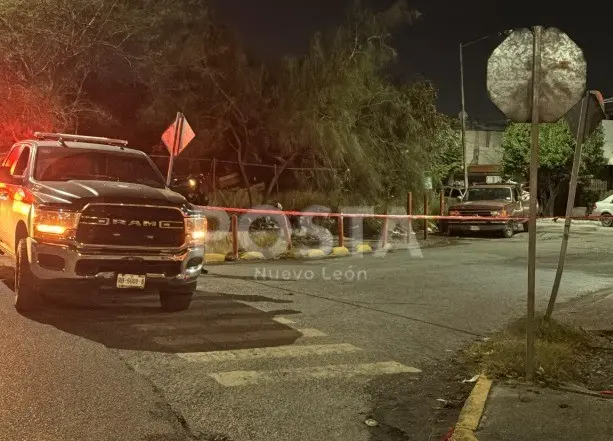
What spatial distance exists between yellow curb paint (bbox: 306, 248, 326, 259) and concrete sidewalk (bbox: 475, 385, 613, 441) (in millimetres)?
10677

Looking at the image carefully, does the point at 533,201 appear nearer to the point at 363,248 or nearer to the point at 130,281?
the point at 130,281

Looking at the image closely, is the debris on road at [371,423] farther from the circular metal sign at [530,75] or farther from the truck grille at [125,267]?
the truck grille at [125,267]

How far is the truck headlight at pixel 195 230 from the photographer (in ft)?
26.9

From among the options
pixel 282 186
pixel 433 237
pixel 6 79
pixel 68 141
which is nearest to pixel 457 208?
pixel 433 237

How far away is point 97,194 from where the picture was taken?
7.79 metres

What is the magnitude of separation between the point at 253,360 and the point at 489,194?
774 inches

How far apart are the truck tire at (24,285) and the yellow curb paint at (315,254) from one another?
8622mm

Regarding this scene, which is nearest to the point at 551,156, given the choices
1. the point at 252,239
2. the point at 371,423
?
the point at 252,239

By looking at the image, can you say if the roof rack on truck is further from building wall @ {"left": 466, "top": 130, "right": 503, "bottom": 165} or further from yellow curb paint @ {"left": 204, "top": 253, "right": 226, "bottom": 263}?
building wall @ {"left": 466, "top": 130, "right": 503, "bottom": 165}

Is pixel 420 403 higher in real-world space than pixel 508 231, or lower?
lower

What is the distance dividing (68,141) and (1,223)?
1467mm

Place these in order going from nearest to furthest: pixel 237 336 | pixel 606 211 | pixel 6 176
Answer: pixel 237 336 → pixel 6 176 → pixel 606 211

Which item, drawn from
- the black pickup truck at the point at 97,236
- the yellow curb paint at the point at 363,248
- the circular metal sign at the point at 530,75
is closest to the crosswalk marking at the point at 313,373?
the black pickup truck at the point at 97,236

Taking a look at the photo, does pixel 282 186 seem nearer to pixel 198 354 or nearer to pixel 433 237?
pixel 433 237
